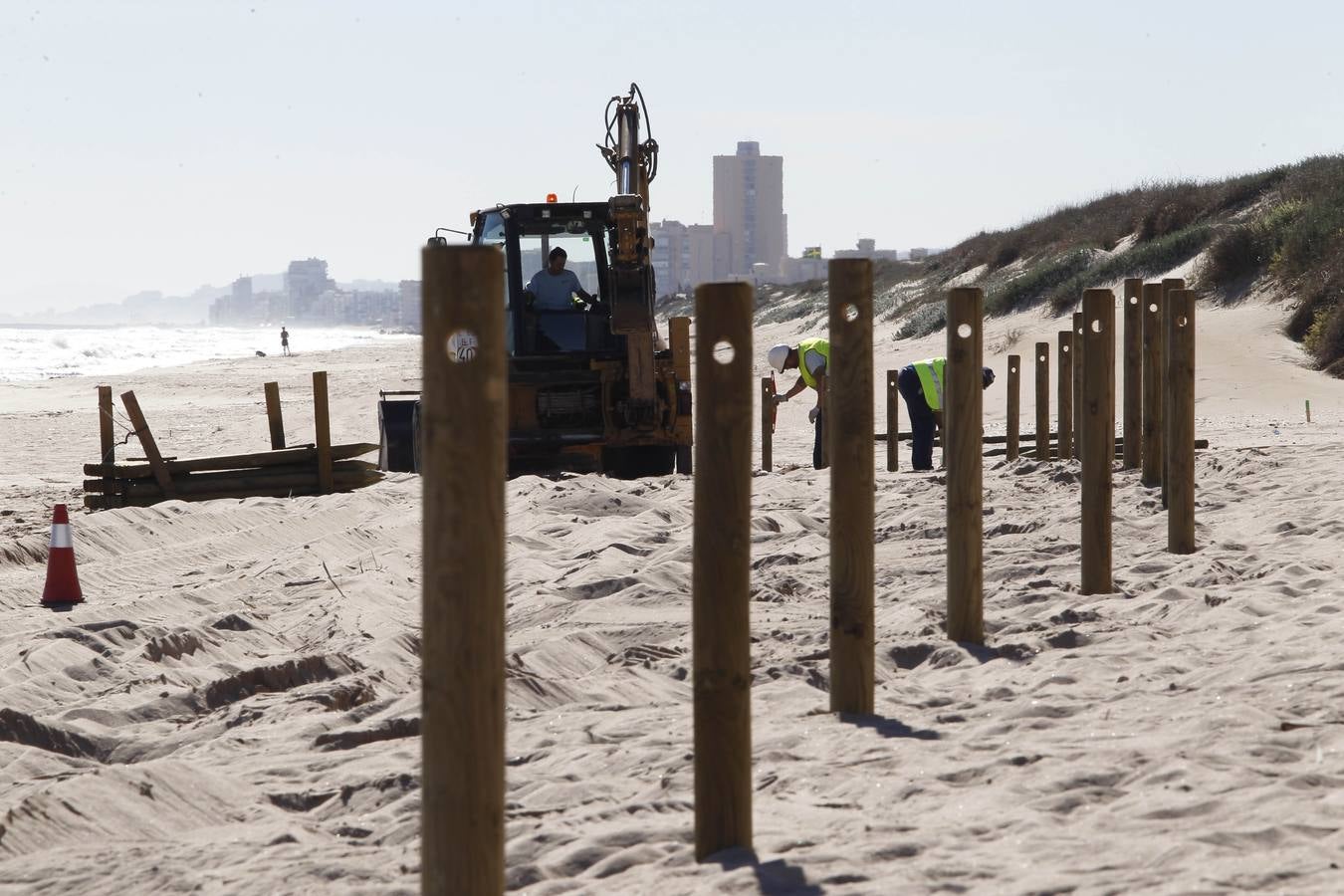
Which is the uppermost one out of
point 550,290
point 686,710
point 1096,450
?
point 550,290

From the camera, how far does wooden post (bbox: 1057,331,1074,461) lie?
10.9 meters

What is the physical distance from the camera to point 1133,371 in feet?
28.5

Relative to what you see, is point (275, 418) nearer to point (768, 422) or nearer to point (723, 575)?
point (768, 422)

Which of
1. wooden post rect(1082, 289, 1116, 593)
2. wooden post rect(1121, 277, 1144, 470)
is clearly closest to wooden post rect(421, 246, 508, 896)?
wooden post rect(1082, 289, 1116, 593)

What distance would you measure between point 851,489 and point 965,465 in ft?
3.50

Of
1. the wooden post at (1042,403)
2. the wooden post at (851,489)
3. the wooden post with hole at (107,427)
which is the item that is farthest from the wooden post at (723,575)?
the wooden post with hole at (107,427)

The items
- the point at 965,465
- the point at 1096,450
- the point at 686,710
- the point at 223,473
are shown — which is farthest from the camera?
the point at 223,473

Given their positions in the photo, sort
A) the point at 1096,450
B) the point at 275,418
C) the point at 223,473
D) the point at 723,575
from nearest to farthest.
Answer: the point at 723,575
the point at 1096,450
the point at 223,473
the point at 275,418

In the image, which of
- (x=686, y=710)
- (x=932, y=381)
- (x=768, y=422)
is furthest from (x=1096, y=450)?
(x=768, y=422)

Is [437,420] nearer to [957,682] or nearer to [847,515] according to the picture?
[847,515]

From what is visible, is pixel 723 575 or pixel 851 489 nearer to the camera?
pixel 723 575

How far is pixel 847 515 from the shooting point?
422 cm

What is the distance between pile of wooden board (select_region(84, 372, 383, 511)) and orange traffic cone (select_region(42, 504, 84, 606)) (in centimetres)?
411

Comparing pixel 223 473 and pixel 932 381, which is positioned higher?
pixel 932 381
